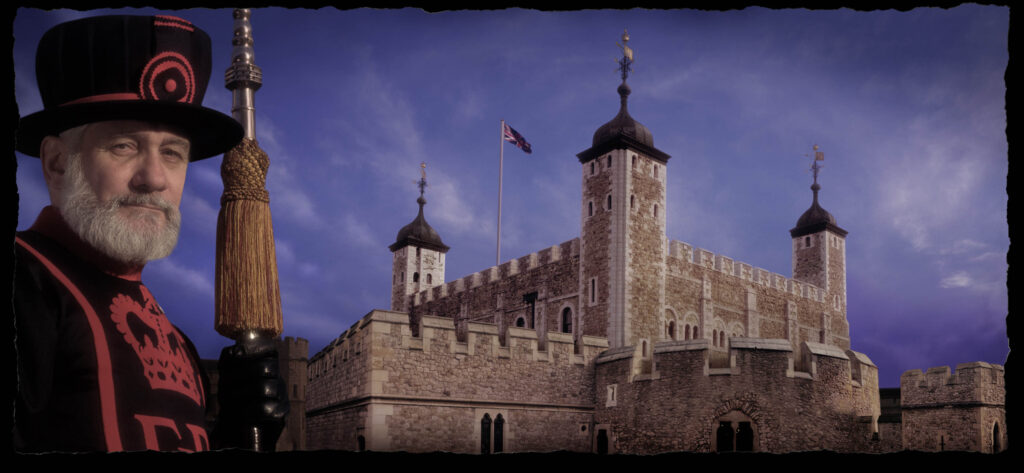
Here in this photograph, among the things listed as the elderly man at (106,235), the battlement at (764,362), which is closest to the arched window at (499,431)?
the battlement at (764,362)

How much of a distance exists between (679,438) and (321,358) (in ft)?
22.9

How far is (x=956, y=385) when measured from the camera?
14148 millimetres

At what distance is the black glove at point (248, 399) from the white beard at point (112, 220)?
718 millimetres

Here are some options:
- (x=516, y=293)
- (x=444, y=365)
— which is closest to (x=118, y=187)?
(x=444, y=365)

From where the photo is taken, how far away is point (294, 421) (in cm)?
1284

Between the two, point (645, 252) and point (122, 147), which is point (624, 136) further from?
point (122, 147)

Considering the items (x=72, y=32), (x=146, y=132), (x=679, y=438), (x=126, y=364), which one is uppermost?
(x=72, y=32)

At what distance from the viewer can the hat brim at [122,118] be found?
11.2ft

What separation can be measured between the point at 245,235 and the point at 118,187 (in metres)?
0.78

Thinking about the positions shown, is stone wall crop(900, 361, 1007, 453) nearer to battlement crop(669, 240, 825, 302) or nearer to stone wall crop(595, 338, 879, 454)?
stone wall crop(595, 338, 879, 454)

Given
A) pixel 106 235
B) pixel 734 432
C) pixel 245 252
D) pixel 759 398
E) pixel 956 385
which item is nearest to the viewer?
pixel 106 235

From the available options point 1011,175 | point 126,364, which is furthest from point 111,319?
point 1011,175

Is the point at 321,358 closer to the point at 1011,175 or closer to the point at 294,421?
the point at 294,421

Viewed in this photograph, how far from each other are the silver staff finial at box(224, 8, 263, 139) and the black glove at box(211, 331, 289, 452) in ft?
3.66
